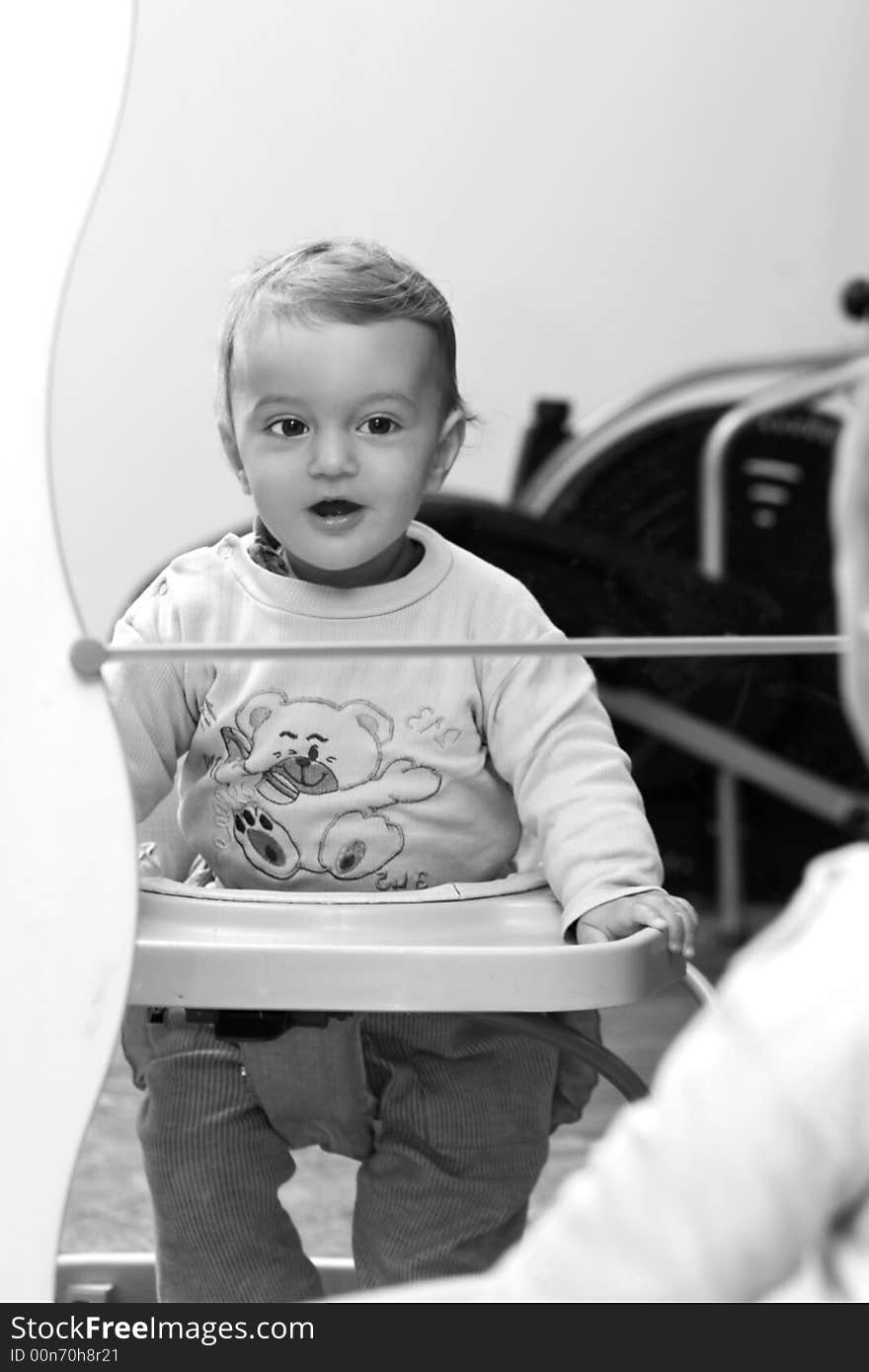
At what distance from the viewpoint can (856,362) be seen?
1.00 m

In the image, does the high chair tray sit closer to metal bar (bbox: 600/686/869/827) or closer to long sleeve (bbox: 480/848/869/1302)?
metal bar (bbox: 600/686/869/827)

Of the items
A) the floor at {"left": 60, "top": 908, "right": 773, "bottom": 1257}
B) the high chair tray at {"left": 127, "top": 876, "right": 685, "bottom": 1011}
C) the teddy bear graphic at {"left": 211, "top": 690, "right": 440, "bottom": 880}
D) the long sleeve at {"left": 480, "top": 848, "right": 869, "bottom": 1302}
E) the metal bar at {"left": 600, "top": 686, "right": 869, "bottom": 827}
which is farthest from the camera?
the floor at {"left": 60, "top": 908, "right": 773, "bottom": 1257}

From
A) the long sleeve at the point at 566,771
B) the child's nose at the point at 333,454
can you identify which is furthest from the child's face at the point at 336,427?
the long sleeve at the point at 566,771

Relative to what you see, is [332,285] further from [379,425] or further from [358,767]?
[358,767]

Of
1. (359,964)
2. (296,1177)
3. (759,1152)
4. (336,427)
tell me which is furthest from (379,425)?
(296,1177)

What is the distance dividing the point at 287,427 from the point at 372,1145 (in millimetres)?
383

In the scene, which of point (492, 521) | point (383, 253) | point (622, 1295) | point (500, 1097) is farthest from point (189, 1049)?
point (622, 1295)

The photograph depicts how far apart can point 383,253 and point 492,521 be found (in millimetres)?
181

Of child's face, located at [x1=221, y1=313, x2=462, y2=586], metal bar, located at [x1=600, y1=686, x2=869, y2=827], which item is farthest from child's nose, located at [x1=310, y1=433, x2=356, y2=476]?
metal bar, located at [x1=600, y1=686, x2=869, y2=827]

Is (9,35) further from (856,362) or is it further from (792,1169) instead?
(792,1169)

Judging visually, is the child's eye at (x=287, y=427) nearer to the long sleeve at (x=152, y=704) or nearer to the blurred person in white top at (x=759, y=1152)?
the long sleeve at (x=152, y=704)

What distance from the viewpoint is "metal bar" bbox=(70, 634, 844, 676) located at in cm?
85

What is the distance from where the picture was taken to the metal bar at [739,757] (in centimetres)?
111
